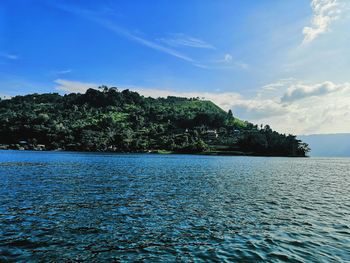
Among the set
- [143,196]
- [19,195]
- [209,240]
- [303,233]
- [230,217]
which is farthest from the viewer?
[143,196]

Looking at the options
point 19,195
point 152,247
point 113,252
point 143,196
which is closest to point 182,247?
point 152,247

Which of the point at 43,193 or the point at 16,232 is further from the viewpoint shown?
the point at 43,193

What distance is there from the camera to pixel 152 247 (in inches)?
897

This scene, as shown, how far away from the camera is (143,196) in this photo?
45.6m

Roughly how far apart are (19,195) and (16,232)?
63.7 ft

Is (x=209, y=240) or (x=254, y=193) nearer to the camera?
(x=209, y=240)

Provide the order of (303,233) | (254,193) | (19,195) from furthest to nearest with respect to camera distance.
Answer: (254,193)
(19,195)
(303,233)

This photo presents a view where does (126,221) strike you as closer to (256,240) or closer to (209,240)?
(209,240)

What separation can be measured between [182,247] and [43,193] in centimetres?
3039

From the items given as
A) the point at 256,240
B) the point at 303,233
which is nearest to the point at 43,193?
the point at 256,240

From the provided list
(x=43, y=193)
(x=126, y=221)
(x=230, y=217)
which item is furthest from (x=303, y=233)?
(x=43, y=193)

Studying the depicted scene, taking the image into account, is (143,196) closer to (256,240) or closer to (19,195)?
(19,195)

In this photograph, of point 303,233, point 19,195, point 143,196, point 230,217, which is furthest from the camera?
point 143,196

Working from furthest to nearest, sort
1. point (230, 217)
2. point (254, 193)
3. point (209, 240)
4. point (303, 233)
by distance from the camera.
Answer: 1. point (254, 193)
2. point (230, 217)
3. point (303, 233)
4. point (209, 240)
